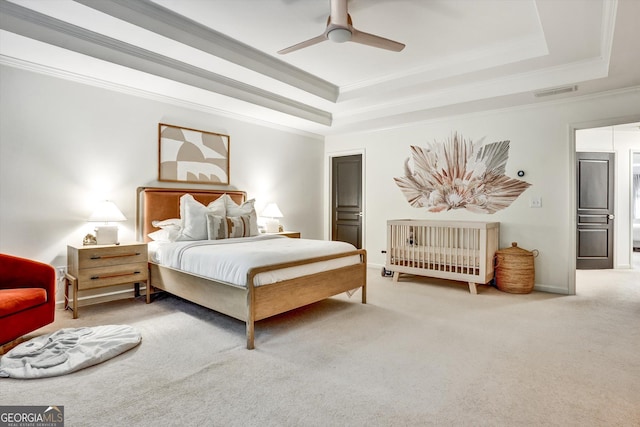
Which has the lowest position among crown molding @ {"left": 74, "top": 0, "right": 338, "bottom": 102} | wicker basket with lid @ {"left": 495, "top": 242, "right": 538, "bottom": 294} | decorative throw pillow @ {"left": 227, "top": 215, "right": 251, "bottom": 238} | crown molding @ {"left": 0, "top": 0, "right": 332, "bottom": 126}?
wicker basket with lid @ {"left": 495, "top": 242, "right": 538, "bottom": 294}

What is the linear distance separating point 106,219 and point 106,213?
0.08m

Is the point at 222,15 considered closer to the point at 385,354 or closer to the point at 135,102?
the point at 135,102

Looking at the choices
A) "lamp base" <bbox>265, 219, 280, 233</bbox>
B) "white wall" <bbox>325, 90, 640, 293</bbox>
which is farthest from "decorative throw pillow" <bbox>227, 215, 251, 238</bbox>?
"white wall" <bbox>325, 90, 640, 293</bbox>

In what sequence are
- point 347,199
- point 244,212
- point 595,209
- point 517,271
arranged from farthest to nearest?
point 347,199, point 595,209, point 244,212, point 517,271

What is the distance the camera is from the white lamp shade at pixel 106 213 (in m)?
3.50

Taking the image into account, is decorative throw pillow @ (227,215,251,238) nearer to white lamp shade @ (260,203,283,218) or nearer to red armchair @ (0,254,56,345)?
white lamp shade @ (260,203,283,218)

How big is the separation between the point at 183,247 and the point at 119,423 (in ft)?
6.29

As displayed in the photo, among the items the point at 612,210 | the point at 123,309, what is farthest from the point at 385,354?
the point at 612,210

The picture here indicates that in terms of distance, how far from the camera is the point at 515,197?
455cm

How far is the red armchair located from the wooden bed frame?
1.03 m

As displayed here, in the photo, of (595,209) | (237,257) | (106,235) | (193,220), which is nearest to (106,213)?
(106,235)

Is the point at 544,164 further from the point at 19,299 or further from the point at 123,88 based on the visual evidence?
the point at 19,299

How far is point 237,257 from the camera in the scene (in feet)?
9.27

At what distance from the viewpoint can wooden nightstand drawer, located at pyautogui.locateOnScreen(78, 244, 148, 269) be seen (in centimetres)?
328
